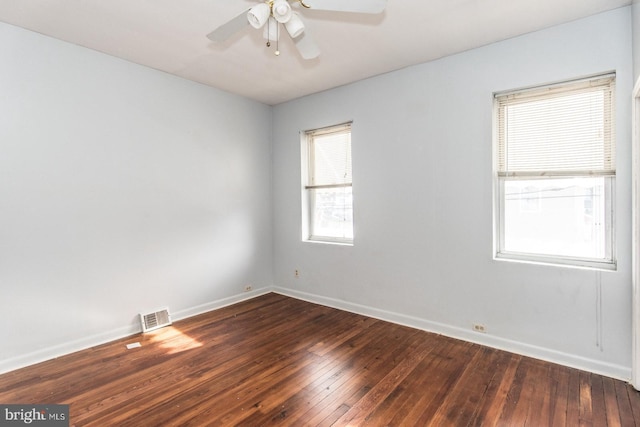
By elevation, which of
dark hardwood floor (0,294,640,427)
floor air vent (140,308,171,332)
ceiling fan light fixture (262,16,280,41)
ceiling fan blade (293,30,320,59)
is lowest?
dark hardwood floor (0,294,640,427)

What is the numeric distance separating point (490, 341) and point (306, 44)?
3.04m

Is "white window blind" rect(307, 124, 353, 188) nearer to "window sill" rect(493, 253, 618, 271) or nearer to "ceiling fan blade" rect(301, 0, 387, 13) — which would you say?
"window sill" rect(493, 253, 618, 271)

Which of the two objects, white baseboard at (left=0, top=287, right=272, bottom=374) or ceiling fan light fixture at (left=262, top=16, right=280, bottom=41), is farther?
white baseboard at (left=0, top=287, right=272, bottom=374)

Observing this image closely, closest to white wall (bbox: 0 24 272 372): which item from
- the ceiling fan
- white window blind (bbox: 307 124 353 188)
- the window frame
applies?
the window frame

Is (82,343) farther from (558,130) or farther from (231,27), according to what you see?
(558,130)

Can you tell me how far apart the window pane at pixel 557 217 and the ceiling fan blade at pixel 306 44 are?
6.97 ft

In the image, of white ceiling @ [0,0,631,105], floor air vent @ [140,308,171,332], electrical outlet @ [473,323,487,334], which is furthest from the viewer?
floor air vent @ [140,308,171,332]

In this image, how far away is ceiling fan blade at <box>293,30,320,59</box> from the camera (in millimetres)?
2290

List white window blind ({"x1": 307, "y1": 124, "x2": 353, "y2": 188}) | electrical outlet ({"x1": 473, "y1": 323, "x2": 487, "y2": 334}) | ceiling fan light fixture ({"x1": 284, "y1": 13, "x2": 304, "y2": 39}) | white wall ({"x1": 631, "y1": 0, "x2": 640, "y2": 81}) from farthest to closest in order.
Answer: white window blind ({"x1": 307, "y1": 124, "x2": 353, "y2": 188}) → electrical outlet ({"x1": 473, "y1": 323, "x2": 487, "y2": 334}) → white wall ({"x1": 631, "y1": 0, "x2": 640, "y2": 81}) → ceiling fan light fixture ({"x1": 284, "y1": 13, "x2": 304, "y2": 39})

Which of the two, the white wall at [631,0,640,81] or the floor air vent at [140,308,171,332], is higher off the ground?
the white wall at [631,0,640,81]

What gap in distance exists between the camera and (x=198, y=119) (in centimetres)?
397

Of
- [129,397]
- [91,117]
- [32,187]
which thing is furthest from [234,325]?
[91,117]

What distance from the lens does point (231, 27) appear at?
2.16 meters

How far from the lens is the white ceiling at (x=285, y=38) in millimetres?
2426
